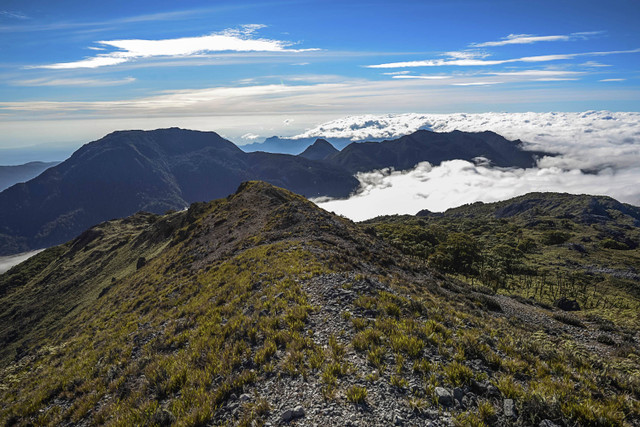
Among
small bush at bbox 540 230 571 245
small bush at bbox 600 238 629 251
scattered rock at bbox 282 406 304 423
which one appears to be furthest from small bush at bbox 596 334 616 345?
small bush at bbox 600 238 629 251

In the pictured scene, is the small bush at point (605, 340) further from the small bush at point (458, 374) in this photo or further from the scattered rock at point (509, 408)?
the scattered rock at point (509, 408)

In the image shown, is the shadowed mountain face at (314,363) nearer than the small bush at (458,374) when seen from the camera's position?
Yes

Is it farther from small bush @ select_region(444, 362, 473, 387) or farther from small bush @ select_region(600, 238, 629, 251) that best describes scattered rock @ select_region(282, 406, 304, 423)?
small bush @ select_region(600, 238, 629, 251)

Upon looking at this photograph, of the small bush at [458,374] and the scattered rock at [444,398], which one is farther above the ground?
the scattered rock at [444,398]

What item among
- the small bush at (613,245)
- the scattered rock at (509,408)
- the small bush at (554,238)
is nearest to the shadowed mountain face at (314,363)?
the scattered rock at (509,408)

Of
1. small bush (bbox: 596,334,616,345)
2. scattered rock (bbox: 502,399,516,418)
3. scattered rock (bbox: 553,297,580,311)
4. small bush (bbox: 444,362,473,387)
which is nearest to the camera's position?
scattered rock (bbox: 502,399,516,418)

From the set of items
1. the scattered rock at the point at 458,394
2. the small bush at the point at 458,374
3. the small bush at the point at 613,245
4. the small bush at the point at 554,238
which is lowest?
the small bush at the point at 613,245

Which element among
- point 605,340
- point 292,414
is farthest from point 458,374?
point 605,340

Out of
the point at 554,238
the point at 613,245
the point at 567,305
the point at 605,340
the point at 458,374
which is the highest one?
the point at 458,374

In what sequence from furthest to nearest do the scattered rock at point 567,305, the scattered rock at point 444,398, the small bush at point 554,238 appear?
1. the small bush at point 554,238
2. the scattered rock at point 567,305
3. the scattered rock at point 444,398

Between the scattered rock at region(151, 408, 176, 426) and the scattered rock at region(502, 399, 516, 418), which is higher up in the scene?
the scattered rock at region(502, 399, 516, 418)

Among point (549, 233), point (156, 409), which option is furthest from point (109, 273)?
point (549, 233)

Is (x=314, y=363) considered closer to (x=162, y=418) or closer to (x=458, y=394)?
(x=458, y=394)

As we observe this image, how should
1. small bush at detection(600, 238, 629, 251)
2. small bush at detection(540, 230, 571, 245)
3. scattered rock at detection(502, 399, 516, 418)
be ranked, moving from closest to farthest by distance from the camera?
scattered rock at detection(502, 399, 516, 418) < small bush at detection(600, 238, 629, 251) < small bush at detection(540, 230, 571, 245)
